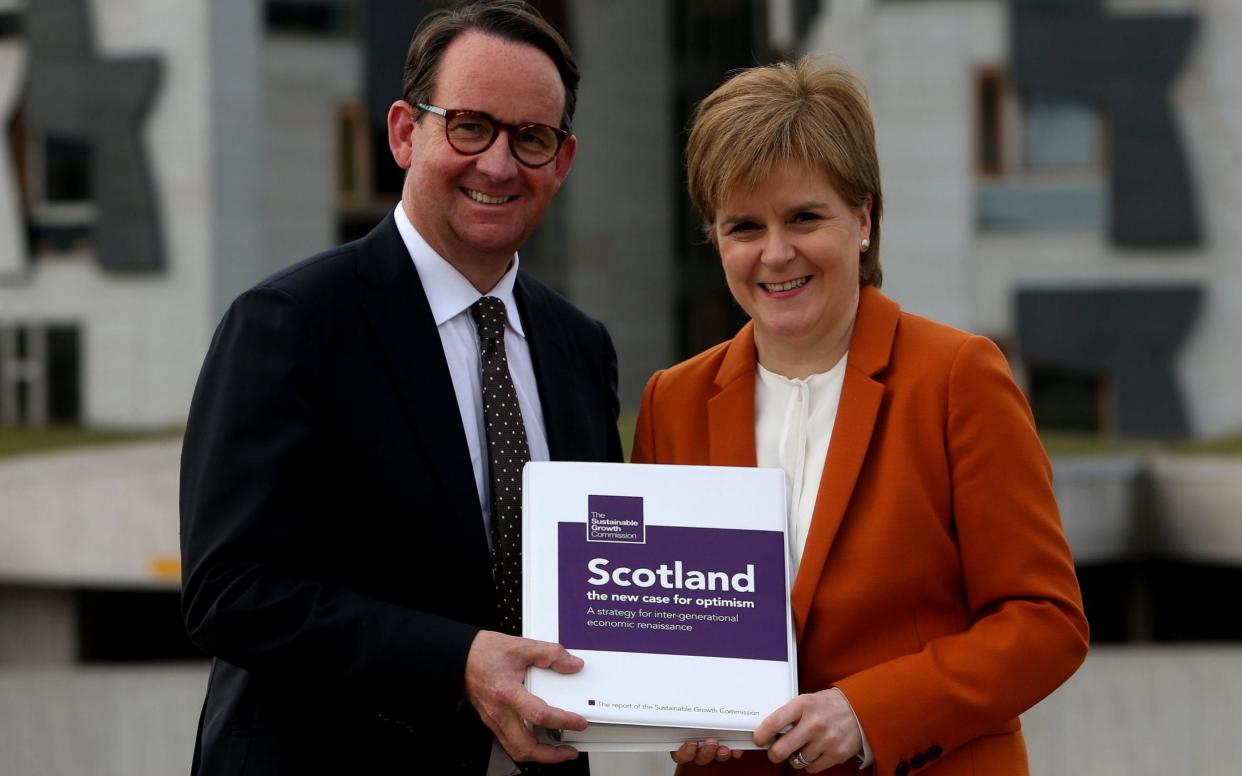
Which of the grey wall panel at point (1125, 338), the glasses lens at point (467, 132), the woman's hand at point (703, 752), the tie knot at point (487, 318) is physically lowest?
the grey wall panel at point (1125, 338)

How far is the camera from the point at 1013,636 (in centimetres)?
268

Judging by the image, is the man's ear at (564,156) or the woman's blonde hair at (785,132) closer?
the woman's blonde hair at (785,132)

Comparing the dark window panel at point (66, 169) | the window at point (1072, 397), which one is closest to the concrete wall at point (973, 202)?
the window at point (1072, 397)

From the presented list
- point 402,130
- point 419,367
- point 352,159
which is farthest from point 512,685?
point 352,159

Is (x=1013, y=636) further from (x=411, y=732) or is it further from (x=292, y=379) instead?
(x=292, y=379)

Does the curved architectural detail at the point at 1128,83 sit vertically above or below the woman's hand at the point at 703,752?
above

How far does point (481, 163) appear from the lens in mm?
2992

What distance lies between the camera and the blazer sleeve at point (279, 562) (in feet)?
8.75

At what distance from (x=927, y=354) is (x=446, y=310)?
3.33 feet

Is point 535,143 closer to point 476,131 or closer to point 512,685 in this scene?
point 476,131

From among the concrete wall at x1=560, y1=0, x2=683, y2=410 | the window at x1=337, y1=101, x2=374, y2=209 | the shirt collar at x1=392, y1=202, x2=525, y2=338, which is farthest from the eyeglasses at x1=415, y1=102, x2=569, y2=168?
the concrete wall at x1=560, y1=0, x2=683, y2=410

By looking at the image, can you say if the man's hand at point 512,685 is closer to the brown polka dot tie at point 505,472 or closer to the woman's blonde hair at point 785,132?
the brown polka dot tie at point 505,472

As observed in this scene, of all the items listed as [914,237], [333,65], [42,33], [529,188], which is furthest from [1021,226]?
[529,188]

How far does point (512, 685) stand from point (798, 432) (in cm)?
78
